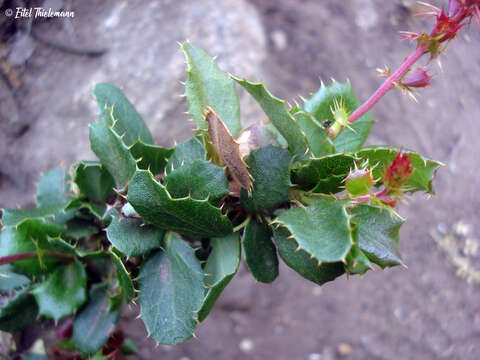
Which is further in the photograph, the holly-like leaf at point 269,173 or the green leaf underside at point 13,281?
the green leaf underside at point 13,281

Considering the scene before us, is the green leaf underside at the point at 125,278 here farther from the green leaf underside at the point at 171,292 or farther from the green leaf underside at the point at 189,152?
the green leaf underside at the point at 189,152

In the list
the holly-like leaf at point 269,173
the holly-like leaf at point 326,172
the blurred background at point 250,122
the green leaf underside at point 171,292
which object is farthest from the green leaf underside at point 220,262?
the blurred background at point 250,122

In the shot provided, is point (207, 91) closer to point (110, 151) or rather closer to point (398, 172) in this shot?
point (110, 151)

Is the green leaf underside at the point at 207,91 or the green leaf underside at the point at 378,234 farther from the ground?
the green leaf underside at the point at 207,91

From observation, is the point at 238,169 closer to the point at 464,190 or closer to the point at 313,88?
the point at 313,88

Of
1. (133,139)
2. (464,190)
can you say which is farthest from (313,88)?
(133,139)

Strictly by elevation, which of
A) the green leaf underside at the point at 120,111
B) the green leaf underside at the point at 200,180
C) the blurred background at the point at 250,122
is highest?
the green leaf underside at the point at 120,111
